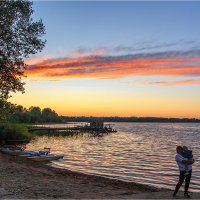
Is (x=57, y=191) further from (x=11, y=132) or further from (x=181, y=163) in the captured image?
(x=11, y=132)

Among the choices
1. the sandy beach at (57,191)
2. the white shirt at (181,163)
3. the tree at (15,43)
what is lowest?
the sandy beach at (57,191)

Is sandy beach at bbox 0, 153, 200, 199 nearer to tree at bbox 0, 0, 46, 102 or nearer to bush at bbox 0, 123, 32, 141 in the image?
tree at bbox 0, 0, 46, 102

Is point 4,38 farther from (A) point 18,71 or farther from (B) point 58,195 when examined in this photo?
(B) point 58,195

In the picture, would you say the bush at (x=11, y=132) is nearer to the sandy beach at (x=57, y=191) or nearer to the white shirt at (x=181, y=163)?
the sandy beach at (x=57, y=191)

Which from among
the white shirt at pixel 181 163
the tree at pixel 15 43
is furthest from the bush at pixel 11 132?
the white shirt at pixel 181 163

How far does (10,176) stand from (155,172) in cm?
1737

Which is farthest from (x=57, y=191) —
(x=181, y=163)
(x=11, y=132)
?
(x=11, y=132)

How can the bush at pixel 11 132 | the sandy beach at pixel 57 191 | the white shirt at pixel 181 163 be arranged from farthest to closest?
1. the bush at pixel 11 132
2. the sandy beach at pixel 57 191
3. the white shirt at pixel 181 163

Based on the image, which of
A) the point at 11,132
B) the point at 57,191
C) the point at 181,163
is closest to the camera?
the point at 181,163

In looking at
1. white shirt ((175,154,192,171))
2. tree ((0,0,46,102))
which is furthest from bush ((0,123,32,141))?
white shirt ((175,154,192,171))

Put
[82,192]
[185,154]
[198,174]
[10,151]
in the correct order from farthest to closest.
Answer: [10,151]
[198,174]
[82,192]
[185,154]

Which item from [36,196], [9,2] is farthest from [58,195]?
[9,2]

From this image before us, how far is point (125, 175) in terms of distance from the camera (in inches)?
1347

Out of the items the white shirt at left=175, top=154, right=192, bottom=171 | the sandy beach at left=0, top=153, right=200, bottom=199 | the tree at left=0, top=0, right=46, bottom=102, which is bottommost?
the sandy beach at left=0, top=153, right=200, bottom=199
